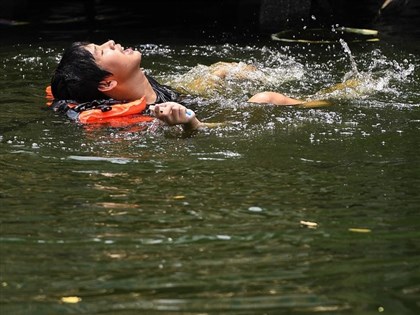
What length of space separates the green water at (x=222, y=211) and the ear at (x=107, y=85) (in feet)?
1.30

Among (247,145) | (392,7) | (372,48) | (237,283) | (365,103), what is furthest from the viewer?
(392,7)

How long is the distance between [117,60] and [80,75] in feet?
1.01

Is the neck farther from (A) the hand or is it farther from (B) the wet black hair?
(A) the hand

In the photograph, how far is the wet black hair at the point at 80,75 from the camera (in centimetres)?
579

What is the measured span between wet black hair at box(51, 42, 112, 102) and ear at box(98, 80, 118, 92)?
26mm

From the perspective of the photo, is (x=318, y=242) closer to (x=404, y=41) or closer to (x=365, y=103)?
(x=365, y=103)

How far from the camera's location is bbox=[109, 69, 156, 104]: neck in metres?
5.79

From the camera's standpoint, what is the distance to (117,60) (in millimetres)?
5750

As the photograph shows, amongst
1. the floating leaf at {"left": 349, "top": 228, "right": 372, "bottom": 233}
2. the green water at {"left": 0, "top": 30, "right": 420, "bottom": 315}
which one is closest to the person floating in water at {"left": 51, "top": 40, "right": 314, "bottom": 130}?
the green water at {"left": 0, "top": 30, "right": 420, "bottom": 315}

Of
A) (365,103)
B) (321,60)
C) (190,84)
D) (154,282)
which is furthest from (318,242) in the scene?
(321,60)

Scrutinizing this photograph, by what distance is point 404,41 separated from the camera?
9.00 m

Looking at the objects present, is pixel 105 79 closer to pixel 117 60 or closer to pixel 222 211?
pixel 117 60

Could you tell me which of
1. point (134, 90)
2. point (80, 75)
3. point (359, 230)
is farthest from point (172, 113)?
point (359, 230)

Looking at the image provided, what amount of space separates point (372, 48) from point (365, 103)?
291 cm
